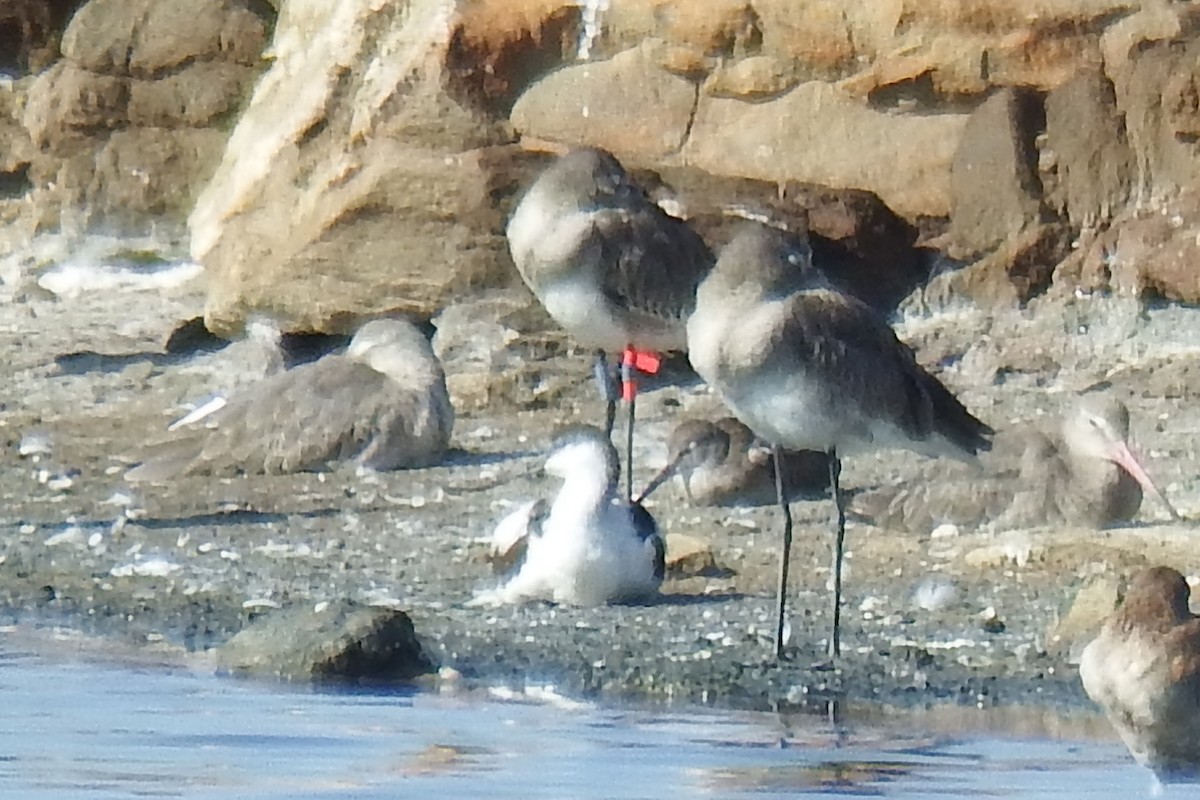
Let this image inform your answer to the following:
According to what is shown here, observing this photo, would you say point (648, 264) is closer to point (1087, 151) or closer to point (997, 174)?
point (997, 174)

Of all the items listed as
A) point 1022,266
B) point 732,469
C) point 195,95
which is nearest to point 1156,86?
point 1022,266

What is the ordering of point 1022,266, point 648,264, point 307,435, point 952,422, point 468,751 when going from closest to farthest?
point 468,751 < point 952,422 < point 648,264 < point 307,435 < point 1022,266

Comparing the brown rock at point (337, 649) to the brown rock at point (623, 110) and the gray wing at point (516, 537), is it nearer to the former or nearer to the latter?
the gray wing at point (516, 537)

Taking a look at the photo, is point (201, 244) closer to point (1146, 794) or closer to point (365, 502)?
point (365, 502)

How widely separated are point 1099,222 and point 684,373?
1685 millimetres

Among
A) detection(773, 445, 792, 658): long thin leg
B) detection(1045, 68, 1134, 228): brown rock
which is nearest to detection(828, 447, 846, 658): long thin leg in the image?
detection(773, 445, 792, 658): long thin leg

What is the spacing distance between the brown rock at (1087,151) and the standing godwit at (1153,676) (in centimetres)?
493

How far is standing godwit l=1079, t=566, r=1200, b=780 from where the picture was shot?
5.79 meters

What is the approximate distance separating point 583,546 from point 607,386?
2230 millimetres

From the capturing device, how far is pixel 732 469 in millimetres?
9195

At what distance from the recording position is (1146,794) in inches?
227

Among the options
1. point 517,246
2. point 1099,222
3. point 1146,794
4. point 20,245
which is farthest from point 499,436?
point 1146,794

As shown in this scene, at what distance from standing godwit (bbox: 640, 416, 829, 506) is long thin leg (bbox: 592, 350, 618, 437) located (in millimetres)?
486

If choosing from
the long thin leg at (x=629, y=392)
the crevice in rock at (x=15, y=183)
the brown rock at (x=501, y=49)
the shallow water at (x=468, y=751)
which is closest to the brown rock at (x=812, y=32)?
the brown rock at (x=501, y=49)
